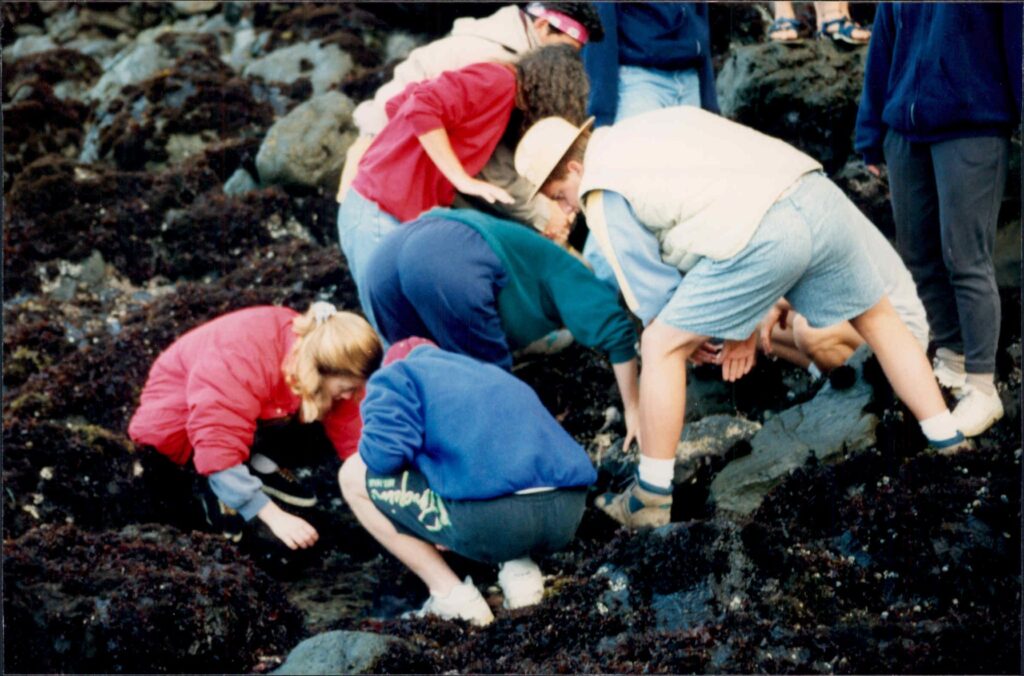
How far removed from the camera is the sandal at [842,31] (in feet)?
21.7

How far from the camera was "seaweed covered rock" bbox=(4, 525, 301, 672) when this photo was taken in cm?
389

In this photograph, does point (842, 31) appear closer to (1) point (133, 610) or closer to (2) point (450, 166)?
(2) point (450, 166)

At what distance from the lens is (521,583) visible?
415 cm

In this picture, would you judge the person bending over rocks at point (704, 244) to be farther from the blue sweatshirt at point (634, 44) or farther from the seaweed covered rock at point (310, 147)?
the seaweed covered rock at point (310, 147)

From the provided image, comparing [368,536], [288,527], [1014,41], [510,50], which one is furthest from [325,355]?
[1014,41]

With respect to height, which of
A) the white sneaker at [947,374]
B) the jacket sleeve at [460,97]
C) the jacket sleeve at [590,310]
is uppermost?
the jacket sleeve at [460,97]

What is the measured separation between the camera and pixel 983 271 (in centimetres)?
429

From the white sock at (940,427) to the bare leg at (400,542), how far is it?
6.12ft

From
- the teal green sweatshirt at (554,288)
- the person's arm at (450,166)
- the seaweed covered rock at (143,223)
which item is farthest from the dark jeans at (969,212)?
the seaweed covered rock at (143,223)

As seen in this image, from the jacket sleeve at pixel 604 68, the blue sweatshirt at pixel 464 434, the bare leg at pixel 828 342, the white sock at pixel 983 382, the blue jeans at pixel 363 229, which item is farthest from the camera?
the jacket sleeve at pixel 604 68

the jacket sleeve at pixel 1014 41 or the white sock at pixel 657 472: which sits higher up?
the jacket sleeve at pixel 1014 41

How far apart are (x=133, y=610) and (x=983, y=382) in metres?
3.37

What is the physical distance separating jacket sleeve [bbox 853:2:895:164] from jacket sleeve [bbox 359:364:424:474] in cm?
237

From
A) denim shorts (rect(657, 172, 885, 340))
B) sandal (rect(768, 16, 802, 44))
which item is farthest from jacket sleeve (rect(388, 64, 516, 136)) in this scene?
sandal (rect(768, 16, 802, 44))
